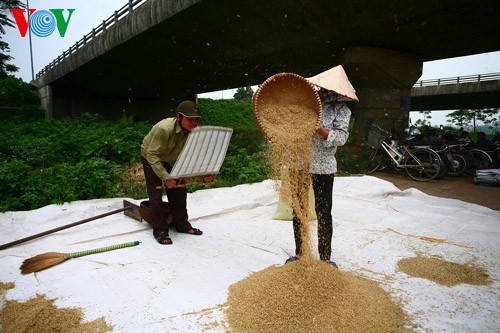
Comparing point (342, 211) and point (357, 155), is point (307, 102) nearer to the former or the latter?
point (342, 211)

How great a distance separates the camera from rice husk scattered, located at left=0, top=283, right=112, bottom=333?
160 cm

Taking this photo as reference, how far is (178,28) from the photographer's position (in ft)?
23.8

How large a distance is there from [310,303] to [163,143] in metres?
1.71

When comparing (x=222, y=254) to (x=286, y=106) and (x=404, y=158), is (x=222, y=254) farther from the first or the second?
(x=404, y=158)

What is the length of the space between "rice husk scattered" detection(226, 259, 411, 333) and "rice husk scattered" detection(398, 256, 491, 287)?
1.47 feet

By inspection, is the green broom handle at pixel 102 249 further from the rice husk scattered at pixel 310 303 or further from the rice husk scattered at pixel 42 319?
the rice husk scattered at pixel 310 303

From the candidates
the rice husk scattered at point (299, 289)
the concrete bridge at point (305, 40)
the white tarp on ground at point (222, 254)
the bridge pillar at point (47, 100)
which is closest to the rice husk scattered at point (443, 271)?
the white tarp on ground at point (222, 254)

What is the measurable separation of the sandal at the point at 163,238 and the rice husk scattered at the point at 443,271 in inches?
73.8

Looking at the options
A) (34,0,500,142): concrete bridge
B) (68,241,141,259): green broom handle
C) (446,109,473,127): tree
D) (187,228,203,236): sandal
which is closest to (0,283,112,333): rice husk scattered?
(68,241,141,259): green broom handle

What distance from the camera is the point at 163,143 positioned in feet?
8.79

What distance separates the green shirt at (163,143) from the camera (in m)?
2.62

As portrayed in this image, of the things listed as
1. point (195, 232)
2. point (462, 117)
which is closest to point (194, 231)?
point (195, 232)

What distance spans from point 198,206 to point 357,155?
4.55 m

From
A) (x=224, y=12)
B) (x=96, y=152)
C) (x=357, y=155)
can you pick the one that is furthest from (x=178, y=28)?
(x=357, y=155)
